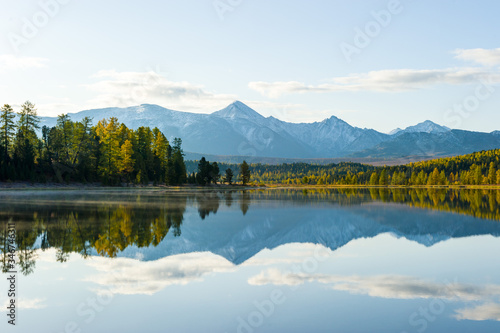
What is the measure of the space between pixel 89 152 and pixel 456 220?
3502 inches

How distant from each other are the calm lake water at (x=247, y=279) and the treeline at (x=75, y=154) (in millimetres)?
71336

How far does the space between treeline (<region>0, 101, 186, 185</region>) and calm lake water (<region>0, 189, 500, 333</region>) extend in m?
71.3

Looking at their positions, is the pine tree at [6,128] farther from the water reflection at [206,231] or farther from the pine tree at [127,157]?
the water reflection at [206,231]

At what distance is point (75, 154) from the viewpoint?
107812 mm

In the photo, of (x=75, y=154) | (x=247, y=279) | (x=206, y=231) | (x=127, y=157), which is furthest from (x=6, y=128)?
(x=247, y=279)

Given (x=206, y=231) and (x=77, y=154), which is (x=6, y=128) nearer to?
(x=77, y=154)

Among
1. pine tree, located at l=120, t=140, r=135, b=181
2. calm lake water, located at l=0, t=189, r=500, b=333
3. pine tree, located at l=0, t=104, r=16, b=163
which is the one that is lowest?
calm lake water, located at l=0, t=189, r=500, b=333

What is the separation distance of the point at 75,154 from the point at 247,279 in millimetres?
99250

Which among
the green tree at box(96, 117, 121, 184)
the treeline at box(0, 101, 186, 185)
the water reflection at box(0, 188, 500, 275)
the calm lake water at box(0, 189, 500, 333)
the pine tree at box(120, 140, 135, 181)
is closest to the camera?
the calm lake water at box(0, 189, 500, 333)

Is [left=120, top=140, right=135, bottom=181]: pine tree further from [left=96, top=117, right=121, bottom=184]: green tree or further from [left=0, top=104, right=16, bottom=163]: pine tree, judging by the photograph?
[left=0, top=104, right=16, bottom=163]: pine tree

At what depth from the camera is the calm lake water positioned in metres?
12.9

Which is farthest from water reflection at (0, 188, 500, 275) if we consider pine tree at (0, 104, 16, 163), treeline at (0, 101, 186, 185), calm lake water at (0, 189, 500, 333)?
pine tree at (0, 104, 16, 163)

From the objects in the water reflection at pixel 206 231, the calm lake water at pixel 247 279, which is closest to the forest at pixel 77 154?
the water reflection at pixel 206 231

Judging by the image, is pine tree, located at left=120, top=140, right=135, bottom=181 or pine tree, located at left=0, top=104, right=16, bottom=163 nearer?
pine tree, located at left=0, top=104, right=16, bottom=163
